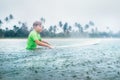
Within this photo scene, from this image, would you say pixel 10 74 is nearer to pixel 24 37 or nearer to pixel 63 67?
pixel 63 67

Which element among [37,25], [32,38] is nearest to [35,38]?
[32,38]

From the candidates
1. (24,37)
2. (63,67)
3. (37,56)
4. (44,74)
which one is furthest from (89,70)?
(24,37)

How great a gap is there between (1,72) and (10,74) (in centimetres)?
58

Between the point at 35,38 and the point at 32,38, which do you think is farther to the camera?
the point at 32,38

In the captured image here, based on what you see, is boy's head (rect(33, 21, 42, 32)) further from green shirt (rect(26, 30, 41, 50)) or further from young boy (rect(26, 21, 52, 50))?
green shirt (rect(26, 30, 41, 50))

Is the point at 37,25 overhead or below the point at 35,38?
overhead

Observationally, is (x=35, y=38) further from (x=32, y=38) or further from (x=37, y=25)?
(x=37, y=25)

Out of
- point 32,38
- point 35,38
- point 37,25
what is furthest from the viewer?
point 32,38

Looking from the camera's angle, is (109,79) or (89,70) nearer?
(109,79)

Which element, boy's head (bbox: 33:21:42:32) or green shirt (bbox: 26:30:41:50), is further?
green shirt (bbox: 26:30:41:50)

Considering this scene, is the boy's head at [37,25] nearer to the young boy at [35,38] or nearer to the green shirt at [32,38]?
the young boy at [35,38]

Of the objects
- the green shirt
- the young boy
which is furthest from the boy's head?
the green shirt

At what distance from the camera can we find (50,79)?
31.0ft

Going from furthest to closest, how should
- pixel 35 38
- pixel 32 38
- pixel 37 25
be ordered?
1. pixel 32 38
2. pixel 35 38
3. pixel 37 25
